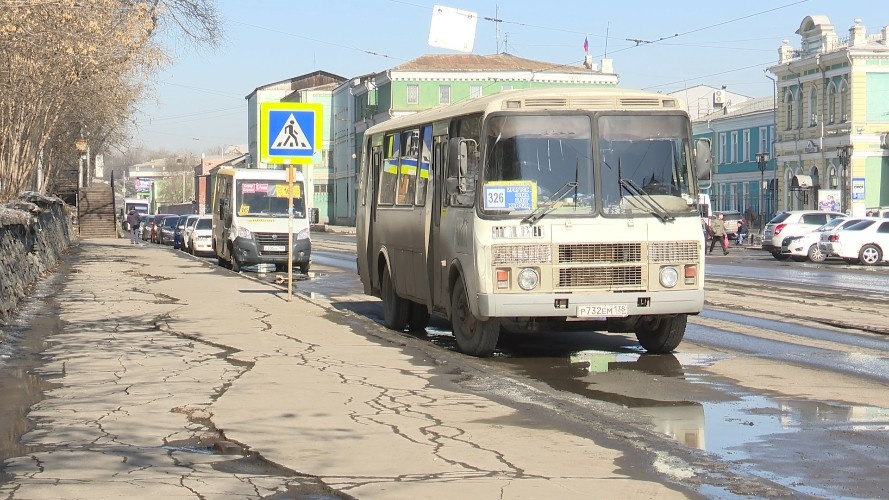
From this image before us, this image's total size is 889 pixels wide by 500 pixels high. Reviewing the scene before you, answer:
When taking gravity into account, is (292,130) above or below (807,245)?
above

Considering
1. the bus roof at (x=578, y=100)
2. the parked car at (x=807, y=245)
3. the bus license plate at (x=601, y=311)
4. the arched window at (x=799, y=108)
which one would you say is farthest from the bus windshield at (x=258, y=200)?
the arched window at (x=799, y=108)

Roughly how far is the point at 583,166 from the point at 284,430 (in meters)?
5.44

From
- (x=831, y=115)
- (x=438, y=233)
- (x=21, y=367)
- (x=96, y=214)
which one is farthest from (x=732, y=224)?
(x=21, y=367)

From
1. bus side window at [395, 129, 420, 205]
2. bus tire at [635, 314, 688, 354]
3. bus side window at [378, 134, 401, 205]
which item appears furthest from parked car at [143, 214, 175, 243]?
bus tire at [635, 314, 688, 354]

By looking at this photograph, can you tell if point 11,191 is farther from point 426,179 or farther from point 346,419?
point 346,419

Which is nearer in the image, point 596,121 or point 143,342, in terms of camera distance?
point 596,121

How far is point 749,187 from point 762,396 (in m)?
78.8

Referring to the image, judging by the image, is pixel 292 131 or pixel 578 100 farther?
pixel 292 131

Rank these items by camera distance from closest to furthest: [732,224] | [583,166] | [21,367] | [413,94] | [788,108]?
[21,367]
[583,166]
[732,224]
[788,108]
[413,94]

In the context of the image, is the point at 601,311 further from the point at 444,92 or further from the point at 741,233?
the point at 444,92

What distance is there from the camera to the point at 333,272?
112ft

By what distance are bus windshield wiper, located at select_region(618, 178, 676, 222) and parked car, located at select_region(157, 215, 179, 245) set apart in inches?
2188

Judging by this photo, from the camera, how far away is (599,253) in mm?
13156

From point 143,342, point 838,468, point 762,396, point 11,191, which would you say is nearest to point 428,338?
point 143,342
